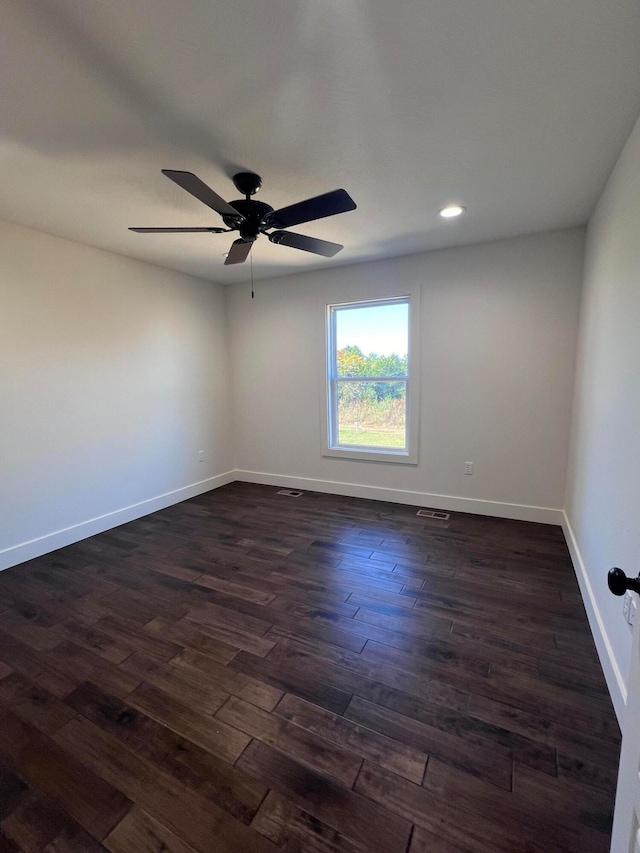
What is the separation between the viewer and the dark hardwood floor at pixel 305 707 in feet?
3.72

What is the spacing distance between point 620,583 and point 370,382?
10.9 ft

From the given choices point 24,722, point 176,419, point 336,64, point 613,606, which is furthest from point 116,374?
point 613,606

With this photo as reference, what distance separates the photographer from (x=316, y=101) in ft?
4.96

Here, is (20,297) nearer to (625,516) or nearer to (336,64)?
(336,64)

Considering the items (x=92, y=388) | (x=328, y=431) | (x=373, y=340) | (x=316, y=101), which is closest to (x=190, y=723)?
(x=316, y=101)

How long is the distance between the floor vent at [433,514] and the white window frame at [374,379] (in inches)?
19.0

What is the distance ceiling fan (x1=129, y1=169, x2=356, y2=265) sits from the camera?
167 cm

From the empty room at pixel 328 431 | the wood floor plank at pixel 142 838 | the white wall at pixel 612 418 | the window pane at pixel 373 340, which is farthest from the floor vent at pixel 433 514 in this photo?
the wood floor plank at pixel 142 838

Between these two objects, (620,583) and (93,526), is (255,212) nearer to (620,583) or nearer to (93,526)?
(620,583)

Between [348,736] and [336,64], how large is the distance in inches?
98.0

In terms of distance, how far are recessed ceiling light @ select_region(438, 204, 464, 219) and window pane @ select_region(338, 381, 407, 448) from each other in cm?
157

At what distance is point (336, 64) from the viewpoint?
1334mm

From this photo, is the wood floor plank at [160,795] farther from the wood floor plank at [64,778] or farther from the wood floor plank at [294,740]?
the wood floor plank at [294,740]

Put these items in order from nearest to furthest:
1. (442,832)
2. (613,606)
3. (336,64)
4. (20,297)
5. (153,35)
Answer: (442,832), (153,35), (336,64), (613,606), (20,297)
